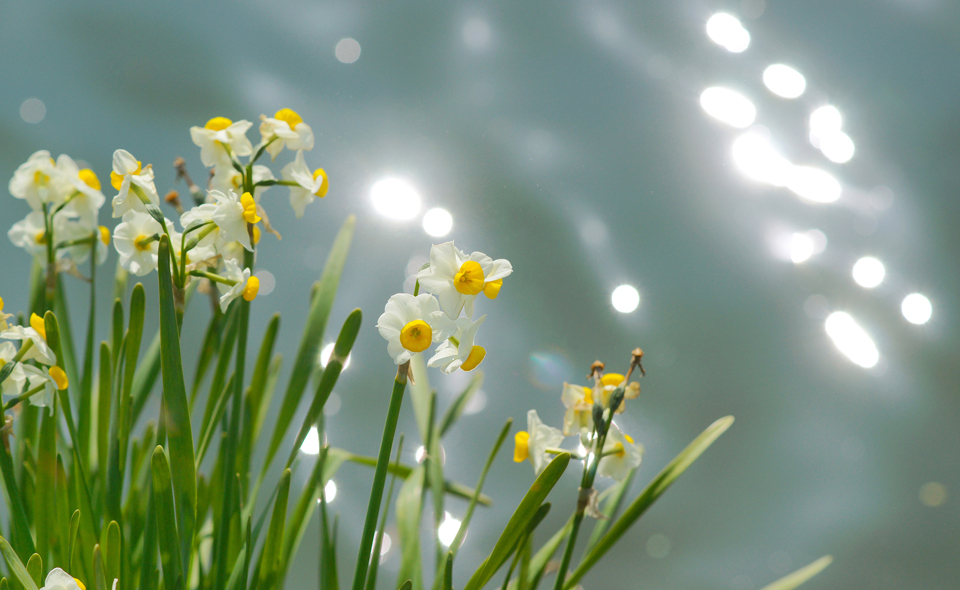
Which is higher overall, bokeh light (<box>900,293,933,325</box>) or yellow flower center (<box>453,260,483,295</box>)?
bokeh light (<box>900,293,933,325</box>)

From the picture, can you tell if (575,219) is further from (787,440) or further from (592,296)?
(787,440)

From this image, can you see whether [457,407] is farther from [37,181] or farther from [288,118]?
→ [37,181]

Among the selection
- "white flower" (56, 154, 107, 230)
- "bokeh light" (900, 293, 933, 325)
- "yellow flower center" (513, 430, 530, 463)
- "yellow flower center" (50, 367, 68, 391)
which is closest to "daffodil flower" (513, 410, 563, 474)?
"yellow flower center" (513, 430, 530, 463)

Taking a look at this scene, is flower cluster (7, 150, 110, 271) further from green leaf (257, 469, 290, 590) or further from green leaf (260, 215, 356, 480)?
green leaf (257, 469, 290, 590)

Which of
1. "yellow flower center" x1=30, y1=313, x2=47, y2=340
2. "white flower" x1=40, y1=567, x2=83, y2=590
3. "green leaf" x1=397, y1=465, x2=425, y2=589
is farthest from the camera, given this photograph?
"green leaf" x1=397, y1=465, x2=425, y2=589

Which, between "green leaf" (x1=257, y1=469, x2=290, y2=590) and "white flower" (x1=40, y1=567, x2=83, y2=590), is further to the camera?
"green leaf" (x1=257, y1=469, x2=290, y2=590)

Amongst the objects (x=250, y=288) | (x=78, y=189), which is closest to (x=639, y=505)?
(x=250, y=288)

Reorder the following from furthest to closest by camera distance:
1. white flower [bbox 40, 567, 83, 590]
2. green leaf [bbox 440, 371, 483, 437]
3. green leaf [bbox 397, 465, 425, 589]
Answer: green leaf [bbox 440, 371, 483, 437] < green leaf [bbox 397, 465, 425, 589] < white flower [bbox 40, 567, 83, 590]

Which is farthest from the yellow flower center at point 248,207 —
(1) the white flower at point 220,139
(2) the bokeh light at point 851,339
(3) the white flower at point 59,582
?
(2) the bokeh light at point 851,339

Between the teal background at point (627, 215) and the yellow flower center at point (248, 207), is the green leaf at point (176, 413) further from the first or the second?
the teal background at point (627, 215)
